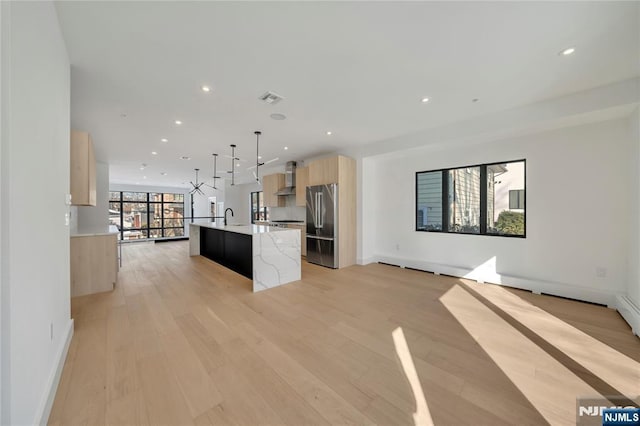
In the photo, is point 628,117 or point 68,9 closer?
point 68,9

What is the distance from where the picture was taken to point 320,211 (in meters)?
5.29

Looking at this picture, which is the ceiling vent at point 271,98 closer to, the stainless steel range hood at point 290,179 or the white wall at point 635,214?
the stainless steel range hood at point 290,179

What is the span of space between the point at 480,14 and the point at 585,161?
9.92ft

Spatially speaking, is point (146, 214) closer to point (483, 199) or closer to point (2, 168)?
point (2, 168)

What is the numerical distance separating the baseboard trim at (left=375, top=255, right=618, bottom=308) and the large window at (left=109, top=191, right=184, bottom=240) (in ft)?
40.1

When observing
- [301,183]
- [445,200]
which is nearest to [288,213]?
[301,183]

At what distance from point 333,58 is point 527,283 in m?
4.32

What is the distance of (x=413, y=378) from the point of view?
1.74 metres

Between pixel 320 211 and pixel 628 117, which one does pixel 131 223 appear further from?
pixel 628 117

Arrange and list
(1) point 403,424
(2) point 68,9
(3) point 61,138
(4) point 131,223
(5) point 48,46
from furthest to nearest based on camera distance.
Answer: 1. (4) point 131,223
2. (3) point 61,138
3. (2) point 68,9
4. (5) point 48,46
5. (1) point 403,424

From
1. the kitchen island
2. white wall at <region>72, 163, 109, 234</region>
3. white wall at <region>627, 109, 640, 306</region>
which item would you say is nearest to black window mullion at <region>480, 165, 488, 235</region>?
white wall at <region>627, 109, 640, 306</region>

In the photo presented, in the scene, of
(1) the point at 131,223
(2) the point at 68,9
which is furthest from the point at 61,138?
(1) the point at 131,223

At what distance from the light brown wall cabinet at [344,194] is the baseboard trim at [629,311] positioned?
153 inches

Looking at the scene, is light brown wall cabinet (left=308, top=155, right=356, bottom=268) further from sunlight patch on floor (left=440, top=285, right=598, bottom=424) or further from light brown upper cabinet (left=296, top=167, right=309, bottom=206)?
sunlight patch on floor (left=440, top=285, right=598, bottom=424)
